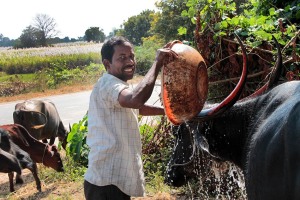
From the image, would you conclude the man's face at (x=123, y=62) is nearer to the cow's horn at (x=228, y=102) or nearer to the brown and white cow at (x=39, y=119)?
the cow's horn at (x=228, y=102)

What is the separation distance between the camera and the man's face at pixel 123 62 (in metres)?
2.96

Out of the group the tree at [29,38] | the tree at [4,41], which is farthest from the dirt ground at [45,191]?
the tree at [4,41]

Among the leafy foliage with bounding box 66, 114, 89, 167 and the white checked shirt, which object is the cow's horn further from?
the leafy foliage with bounding box 66, 114, 89, 167

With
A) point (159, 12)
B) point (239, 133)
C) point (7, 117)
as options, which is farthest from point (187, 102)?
point (159, 12)

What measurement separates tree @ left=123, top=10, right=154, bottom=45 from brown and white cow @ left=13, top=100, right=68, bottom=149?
4254cm

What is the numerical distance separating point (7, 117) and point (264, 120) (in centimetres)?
1575

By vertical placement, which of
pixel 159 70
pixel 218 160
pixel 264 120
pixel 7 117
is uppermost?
pixel 159 70

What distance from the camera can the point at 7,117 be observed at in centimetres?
1678

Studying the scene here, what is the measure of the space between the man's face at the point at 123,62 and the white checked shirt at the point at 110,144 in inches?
2.9

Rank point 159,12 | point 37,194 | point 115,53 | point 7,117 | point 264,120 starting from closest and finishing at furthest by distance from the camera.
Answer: point 264,120, point 115,53, point 37,194, point 7,117, point 159,12

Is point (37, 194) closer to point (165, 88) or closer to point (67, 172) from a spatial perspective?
point (67, 172)

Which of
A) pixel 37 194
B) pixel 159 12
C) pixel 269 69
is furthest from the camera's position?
pixel 159 12

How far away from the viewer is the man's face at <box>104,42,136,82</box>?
296 cm

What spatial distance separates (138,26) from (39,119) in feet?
146
